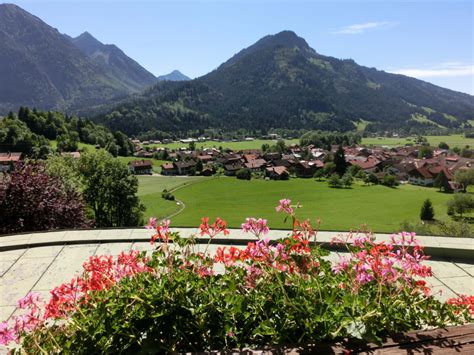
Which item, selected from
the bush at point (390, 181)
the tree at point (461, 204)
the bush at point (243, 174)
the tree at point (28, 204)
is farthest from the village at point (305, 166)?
the tree at point (28, 204)

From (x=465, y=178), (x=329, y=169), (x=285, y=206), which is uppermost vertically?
(x=285, y=206)

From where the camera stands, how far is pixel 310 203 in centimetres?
5231

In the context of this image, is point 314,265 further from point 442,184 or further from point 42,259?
point 442,184

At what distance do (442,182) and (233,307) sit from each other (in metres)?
76.6

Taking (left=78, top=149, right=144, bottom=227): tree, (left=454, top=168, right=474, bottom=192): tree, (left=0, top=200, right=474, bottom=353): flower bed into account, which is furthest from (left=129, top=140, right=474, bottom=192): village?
(left=0, top=200, right=474, bottom=353): flower bed

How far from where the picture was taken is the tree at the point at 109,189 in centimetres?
2653

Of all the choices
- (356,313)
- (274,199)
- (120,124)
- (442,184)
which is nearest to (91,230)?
(356,313)

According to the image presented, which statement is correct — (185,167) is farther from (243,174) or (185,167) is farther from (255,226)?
(255,226)

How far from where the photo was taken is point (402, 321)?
5.70ft

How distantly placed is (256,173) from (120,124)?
11060cm

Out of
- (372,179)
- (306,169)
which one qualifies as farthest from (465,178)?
(306,169)

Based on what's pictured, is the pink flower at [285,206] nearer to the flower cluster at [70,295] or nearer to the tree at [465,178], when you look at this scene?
the flower cluster at [70,295]

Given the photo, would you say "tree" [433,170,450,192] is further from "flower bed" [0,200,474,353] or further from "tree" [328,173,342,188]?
"flower bed" [0,200,474,353]

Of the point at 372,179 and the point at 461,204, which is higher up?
the point at 461,204
